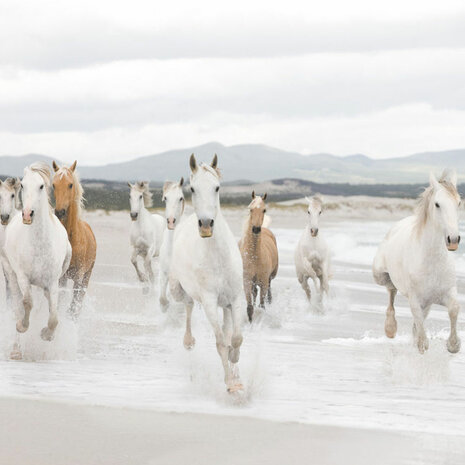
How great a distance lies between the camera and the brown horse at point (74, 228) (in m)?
8.95

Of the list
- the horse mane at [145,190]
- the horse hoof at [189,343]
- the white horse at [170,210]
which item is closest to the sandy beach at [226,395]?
the horse hoof at [189,343]

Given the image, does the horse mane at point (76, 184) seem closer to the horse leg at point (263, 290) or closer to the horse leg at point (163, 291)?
the horse leg at point (163, 291)

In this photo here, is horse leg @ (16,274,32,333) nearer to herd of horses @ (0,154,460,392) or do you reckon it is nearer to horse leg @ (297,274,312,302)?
herd of horses @ (0,154,460,392)

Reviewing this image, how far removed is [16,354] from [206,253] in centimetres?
259

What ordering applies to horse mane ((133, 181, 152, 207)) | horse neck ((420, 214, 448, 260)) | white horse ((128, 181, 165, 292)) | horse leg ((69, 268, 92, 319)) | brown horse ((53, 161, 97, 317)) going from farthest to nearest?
1. white horse ((128, 181, 165, 292))
2. horse mane ((133, 181, 152, 207))
3. horse leg ((69, 268, 92, 319))
4. brown horse ((53, 161, 97, 317))
5. horse neck ((420, 214, 448, 260))

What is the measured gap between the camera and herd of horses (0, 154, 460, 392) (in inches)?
269

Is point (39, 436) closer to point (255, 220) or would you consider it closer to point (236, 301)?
point (236, 301)

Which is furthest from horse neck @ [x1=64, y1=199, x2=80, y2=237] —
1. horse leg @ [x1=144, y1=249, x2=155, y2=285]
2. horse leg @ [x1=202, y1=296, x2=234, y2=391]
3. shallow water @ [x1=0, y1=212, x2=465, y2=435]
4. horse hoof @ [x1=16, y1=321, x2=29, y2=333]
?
horse leg @ [x1=144, y1=249, x2=155, y2=285]

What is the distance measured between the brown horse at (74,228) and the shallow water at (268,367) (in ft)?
1.45

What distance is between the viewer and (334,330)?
35.9 feet

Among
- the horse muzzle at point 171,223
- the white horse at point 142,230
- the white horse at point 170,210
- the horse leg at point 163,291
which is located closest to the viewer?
the horse muzzle at point 171,223

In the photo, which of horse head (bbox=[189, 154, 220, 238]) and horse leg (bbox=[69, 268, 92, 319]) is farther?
horse leg (bbox=[69, 268, 92, 319])

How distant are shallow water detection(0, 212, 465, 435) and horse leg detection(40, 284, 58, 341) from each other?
0.23m

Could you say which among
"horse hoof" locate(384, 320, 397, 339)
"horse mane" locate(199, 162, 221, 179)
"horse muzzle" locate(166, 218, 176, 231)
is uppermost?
"horse mane" locate(199, 162, 221, 179)
